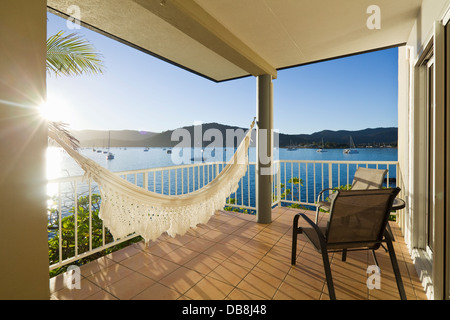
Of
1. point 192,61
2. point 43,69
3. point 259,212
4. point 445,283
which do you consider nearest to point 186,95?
point 192,61

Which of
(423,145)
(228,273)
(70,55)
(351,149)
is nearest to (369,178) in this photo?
(423,145)

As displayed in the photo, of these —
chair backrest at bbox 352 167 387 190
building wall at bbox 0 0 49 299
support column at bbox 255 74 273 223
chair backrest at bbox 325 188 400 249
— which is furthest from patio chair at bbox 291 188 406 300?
building wall at bbox 0 0 49 299

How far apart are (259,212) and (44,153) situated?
106 inches

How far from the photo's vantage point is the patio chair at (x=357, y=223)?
1470mm

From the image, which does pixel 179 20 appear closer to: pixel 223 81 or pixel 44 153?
pixel 44 153

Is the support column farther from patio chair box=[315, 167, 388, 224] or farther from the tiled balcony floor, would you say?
patio chair box=[315, 167, 388, 224]

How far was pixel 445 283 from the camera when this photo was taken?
4.61 ft

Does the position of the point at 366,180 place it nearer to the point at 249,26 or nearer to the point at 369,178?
the point at 369,178

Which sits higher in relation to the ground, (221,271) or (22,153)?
(22,153)

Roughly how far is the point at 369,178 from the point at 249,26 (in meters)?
2.37

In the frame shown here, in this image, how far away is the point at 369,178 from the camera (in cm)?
273

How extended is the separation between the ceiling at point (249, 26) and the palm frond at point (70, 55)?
2.17 feet

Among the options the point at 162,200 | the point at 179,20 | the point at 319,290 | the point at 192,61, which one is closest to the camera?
the point at 319,290

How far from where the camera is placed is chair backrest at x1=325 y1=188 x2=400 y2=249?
147cm
